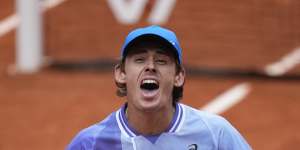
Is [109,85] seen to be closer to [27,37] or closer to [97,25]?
[27,37]

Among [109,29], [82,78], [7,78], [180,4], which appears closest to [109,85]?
[82,78]

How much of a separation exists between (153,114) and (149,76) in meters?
0.24

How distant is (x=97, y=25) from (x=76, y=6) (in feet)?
2.50

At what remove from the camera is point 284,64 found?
12.6 meters

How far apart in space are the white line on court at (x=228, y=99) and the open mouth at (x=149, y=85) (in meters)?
5.86

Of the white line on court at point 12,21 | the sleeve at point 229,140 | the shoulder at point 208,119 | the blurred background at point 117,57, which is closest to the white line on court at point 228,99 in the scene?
the blurred background at point 117,57

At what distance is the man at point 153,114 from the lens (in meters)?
4.27

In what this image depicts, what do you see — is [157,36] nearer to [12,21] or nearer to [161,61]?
[161,61]

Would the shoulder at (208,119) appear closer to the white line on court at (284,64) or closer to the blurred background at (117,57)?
the blurred background at (117,57)

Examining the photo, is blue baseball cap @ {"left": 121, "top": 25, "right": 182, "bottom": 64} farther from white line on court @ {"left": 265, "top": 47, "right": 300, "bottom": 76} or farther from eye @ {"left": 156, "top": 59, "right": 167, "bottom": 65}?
white line on court @ {"left": 265, "top": 47, "right": 300, "bottom": 76}

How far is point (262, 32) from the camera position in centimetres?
1326

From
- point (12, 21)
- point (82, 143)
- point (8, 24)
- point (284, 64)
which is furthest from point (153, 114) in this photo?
point (12, 21)

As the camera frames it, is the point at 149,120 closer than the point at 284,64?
Yes

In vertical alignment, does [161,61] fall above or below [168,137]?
above
